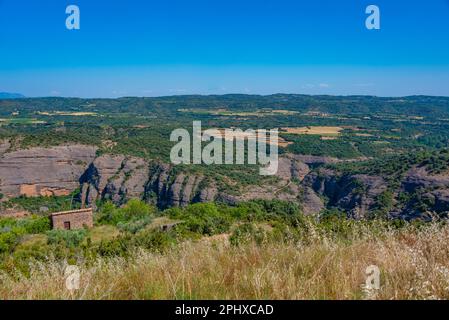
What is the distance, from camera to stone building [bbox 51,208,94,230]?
24250 mm

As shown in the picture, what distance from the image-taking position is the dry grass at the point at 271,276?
260cm

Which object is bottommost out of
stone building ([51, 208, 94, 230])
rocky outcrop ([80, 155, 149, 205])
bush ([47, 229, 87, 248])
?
rocky outcrop ([80, 155, 149, 205])

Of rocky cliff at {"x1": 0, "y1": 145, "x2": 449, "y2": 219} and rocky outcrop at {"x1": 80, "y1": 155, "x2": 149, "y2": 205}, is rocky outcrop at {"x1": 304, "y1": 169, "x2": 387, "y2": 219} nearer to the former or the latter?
rocky cliff at {"x1": 0, "y1": 145, "x2": 449, "y2": 219}

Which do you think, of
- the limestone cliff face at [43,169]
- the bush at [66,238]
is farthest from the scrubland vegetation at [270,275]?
the limestone cliff face at [43,169]

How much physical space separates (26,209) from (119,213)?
94.3 feet

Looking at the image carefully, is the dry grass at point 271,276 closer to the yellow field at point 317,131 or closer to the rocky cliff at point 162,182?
the rocky cliff at point 162,182

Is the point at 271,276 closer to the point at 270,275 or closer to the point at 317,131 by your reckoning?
the point at 270,275

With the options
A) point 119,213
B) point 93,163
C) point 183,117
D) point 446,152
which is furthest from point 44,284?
point 183,117

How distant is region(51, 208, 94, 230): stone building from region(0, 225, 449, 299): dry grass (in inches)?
876

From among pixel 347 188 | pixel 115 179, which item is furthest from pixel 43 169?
pixel 347 188

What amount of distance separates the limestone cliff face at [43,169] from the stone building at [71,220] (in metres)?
38.5

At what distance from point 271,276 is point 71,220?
23944 mm

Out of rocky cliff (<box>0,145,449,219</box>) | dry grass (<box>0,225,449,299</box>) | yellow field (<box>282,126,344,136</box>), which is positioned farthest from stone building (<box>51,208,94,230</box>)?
yellow field (<box>282,126,344,136</box>)
